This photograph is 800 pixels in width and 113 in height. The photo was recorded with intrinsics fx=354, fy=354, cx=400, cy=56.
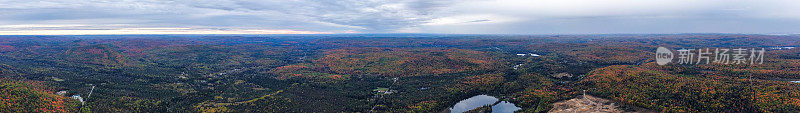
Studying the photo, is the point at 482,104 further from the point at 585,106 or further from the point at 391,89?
the point at 391,89

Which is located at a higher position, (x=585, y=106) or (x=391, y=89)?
(x=585, y=106)

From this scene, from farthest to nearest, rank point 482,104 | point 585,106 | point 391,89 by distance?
1. point 391,89
2. point 482,104
3. point 585,106

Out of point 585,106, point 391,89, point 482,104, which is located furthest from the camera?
point 391,89

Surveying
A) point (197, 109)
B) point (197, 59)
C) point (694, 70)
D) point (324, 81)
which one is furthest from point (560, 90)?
point (197, 59)

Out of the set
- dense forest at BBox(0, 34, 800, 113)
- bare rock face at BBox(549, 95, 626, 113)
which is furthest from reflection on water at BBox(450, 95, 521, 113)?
bare rock face at BBox(549, 95, 626, 113)

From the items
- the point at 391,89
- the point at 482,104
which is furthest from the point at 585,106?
the point at 391,89

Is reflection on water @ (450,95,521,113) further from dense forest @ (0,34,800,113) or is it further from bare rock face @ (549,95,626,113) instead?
bare rock face @ (549,95,626,113)

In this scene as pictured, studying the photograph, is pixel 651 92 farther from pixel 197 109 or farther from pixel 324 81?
pixel 197 109

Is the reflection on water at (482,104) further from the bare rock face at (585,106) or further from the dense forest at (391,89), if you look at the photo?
the bare rock face at (585,106)
